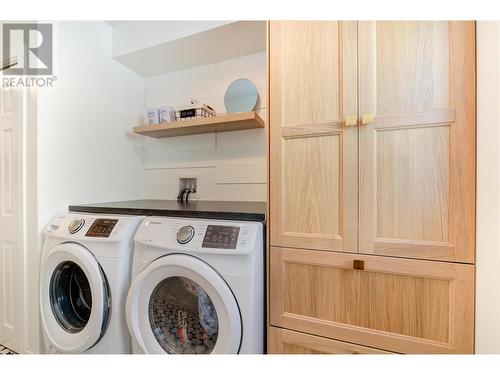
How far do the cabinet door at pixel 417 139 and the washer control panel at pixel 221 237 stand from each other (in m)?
0.52

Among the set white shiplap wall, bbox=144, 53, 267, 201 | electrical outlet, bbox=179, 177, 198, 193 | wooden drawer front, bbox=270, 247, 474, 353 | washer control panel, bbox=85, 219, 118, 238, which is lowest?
wooden drawer front, bbox=270, 247, 474, 353

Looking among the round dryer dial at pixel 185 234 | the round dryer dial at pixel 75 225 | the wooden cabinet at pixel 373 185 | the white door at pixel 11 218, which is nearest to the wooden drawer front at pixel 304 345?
the wooden cabinet at pixel 373 185

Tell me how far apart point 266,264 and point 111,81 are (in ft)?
6.11

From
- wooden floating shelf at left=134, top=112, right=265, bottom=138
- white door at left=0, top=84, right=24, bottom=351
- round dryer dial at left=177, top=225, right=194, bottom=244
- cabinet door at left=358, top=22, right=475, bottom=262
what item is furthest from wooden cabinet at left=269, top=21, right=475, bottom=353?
white door at left=0, top=84, right=24, bottom=351

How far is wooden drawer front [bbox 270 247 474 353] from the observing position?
0.85 meters

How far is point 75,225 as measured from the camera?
1.38m

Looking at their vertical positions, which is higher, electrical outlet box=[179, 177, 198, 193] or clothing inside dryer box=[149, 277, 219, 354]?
electrical outlet box=[179, 177, 198, 193]

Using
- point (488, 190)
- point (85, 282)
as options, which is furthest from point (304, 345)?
point (85, 282)

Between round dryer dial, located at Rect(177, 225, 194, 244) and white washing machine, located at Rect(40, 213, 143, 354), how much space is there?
1.08 feet

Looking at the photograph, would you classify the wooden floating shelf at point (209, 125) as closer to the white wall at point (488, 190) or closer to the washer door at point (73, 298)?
the washer door at point (73, 298)

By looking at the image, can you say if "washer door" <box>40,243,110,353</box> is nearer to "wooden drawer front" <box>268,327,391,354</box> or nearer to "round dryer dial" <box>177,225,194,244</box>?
"round dryer dial" <box>177,225,194,244</box>

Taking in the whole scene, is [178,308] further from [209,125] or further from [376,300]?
[209,125]

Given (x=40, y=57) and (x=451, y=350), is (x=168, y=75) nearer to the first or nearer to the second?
(x=40, y=57)

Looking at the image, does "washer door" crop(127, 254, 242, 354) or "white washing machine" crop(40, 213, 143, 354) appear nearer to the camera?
"washer door" crop(127, 254, 242, 354)
